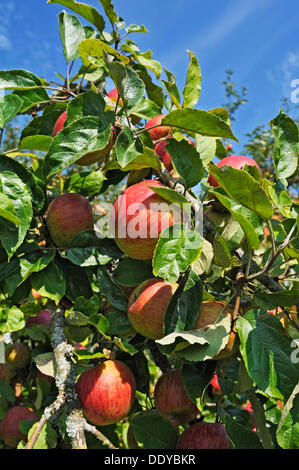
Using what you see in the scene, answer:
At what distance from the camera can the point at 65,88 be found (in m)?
1.13

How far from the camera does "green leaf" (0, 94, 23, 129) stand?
98 cm

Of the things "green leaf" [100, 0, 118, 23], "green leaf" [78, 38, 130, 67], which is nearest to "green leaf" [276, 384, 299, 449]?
"green leaf" [78, 38, 130, 67]

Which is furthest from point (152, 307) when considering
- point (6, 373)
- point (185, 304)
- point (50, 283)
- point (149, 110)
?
point (6, 373)

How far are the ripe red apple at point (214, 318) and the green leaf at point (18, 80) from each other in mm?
693

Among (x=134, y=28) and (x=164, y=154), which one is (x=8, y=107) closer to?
(x=164, y=154)

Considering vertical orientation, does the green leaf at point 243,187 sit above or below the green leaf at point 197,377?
above

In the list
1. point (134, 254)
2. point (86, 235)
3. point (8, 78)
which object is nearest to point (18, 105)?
point (8, 78)

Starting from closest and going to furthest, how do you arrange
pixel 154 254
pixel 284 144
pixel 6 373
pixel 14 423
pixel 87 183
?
1. pixel 154 254
2. pixel 284 144
3. pixel 87 183
4. pixel 14 423
5. pixel 6 373

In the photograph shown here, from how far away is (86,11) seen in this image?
112 cm

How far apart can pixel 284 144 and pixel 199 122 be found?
9.9 inches

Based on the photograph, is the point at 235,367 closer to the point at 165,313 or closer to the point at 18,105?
the point at 165,313

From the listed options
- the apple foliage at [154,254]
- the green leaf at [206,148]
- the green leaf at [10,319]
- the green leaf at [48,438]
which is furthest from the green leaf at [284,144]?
the green leaf at [48,438]

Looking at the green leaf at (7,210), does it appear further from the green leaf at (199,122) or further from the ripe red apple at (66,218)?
the green leaf at (199,122)

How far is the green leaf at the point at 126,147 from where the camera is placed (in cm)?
80
